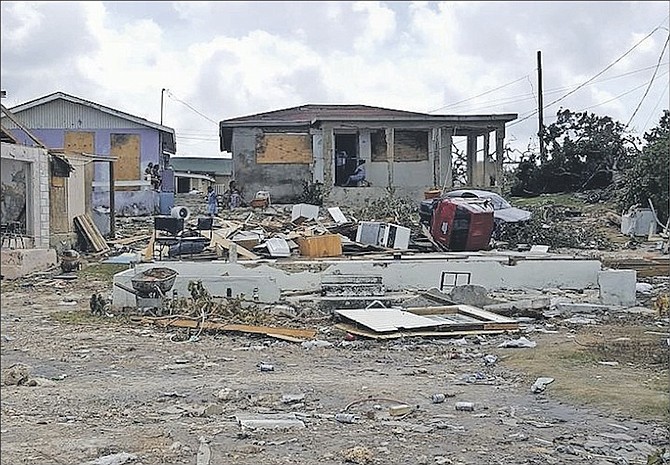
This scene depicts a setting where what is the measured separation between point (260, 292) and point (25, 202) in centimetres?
741

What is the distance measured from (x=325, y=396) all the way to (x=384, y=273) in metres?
5.93

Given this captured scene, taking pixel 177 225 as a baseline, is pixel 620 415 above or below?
below

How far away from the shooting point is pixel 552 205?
25422 millimetres

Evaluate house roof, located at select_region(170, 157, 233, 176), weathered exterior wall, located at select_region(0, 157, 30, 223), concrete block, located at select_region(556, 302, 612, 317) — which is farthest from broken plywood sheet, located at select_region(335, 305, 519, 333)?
house roof, located at select_region(170, 157, 233, 176)

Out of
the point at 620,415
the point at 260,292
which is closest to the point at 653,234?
the point at 260,292

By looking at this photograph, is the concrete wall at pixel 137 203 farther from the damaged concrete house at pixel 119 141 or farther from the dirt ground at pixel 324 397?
the dirt ground at pixel 324 397

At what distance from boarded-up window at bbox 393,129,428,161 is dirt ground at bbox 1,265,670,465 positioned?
51.4ft

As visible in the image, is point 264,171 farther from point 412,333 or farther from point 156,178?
point 412,333

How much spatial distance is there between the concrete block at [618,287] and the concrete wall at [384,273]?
1.18 metres

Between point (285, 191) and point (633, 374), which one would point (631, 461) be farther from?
point (285, 191)

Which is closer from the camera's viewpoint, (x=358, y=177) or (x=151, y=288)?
(x=151, y=288)

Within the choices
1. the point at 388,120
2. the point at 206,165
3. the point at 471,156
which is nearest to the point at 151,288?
the point at 388,120

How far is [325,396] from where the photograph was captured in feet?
21.4

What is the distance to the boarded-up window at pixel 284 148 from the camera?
25.5 m
